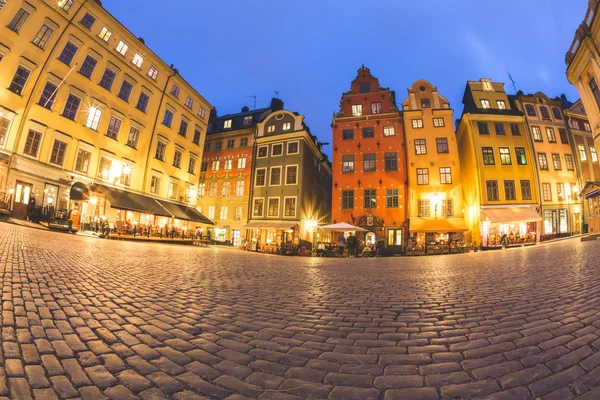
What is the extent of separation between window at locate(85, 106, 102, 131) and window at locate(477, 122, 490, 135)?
33.7 meters

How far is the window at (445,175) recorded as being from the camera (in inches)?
981

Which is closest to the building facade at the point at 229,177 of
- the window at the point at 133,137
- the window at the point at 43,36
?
the window at the point at 133,137

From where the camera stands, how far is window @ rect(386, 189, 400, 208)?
25344 mm

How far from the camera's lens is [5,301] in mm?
2980

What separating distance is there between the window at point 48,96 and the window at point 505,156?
120ft

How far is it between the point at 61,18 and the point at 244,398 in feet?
91.2

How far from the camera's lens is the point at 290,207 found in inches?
1128

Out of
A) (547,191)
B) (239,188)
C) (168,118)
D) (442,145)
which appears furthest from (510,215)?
(168,118)

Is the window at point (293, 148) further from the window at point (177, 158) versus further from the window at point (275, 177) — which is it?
the window at point (177, 158)

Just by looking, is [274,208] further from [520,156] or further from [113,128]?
[520,156]

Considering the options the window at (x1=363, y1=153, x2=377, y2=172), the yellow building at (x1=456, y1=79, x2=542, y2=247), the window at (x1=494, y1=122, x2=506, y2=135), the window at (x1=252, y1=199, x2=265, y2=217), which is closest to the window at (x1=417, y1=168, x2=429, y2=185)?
the window at (x1=363, y1=153, x2=377, y2=172)

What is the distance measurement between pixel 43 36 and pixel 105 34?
457 centimetres

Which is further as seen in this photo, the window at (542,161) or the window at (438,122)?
the window at (438,122)

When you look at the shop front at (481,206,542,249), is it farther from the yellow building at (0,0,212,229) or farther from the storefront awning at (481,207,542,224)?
the yellow building at (0,0,212,229)
